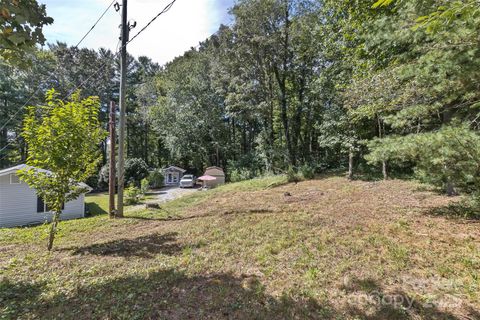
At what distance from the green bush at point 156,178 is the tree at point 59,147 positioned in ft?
61.3

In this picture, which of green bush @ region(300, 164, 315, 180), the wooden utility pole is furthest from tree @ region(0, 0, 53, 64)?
green bush @ region(300, 164, 315, 180)

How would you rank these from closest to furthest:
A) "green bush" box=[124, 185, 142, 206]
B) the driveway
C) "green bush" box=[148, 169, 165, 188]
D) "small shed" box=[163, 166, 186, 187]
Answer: "green bush" box=[124, 185, 142, 206], the driveway, "green bush" box=[148, 169, 165, 188], "small shed" box=[163, 166, 186, 187]

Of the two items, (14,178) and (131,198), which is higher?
(14,178)

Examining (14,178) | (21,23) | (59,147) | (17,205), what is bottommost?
(17,205)

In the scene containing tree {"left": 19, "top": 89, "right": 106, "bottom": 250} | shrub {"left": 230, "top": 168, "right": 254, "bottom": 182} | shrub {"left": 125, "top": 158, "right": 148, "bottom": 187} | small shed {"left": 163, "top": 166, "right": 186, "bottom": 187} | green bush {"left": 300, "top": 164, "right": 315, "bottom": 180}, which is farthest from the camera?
small shed {"left": 163, "top": 166, "right": 186, "bottom": 187}

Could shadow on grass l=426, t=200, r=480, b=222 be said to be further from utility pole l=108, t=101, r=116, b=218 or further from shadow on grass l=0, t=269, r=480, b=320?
utility pole l=108, t=101, r=116, b=218

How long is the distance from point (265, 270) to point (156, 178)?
2220 cm

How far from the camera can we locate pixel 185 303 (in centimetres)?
286

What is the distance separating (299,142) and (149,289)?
19.6 metres

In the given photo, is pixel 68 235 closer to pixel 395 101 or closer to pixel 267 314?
pixel 267 314

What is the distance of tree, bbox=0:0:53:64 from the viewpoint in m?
1.74

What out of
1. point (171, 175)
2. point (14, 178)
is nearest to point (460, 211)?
point (14, 178)

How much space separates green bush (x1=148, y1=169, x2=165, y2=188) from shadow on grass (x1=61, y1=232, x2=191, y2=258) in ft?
61.8

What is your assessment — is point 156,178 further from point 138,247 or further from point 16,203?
point 138,247
